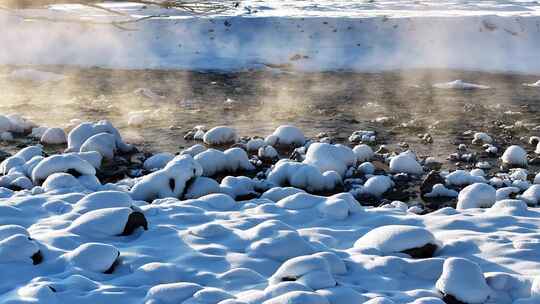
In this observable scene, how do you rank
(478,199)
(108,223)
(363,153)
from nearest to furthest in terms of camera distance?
1. (108,223)
2. (478,199)
3. (363,153)

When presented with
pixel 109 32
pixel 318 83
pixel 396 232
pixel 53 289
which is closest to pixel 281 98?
pixel 318 83

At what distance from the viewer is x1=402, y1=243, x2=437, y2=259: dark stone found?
431 cm

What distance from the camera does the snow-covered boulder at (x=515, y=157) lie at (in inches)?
305

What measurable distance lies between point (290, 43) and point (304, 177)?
11.1 metres

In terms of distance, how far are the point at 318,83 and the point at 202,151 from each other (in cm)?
639

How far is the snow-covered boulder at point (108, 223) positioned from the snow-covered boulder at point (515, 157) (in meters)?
4.60

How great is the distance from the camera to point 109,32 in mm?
17891

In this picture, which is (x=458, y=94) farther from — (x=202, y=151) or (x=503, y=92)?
(x=202, y=151)

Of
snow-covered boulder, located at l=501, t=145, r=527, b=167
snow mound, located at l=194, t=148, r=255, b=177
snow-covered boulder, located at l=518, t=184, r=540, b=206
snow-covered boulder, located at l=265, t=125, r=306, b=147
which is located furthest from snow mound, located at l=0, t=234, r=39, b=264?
snow-covered boulder, located at l=501, t=145, r=527, b=167

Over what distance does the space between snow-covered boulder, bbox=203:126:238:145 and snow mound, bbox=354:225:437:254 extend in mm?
4691

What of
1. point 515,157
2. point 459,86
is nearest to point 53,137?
point 515,157

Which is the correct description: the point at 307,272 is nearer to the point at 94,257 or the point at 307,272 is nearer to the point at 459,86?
the point at 94,257

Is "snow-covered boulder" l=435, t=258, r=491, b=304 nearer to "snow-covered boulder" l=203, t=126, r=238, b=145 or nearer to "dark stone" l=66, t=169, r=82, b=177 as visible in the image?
"dark stone" l=66, t=169, r=82, b=177

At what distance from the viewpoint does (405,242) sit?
432 centimetres
